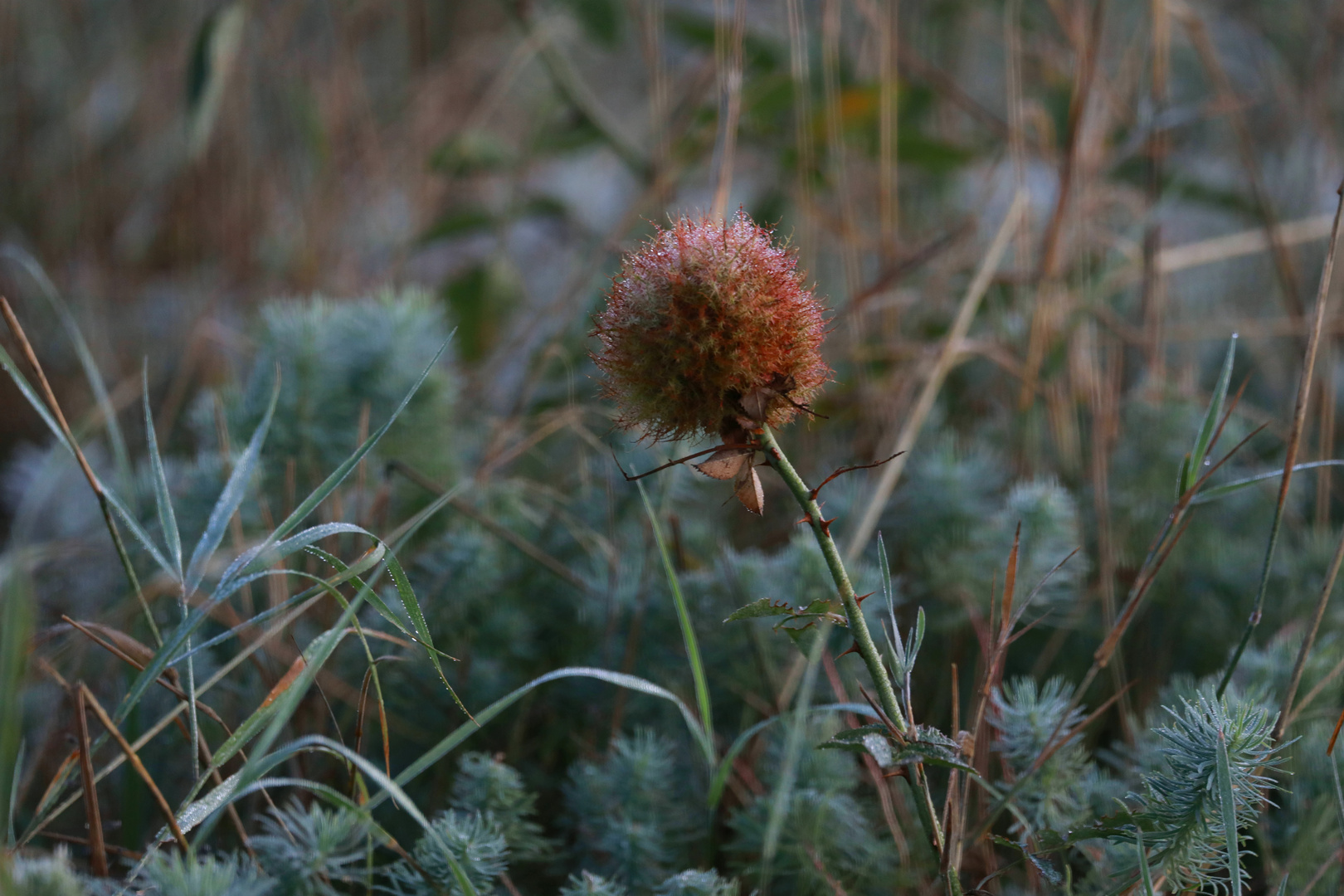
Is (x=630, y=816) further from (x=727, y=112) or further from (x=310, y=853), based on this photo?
(x=727, y=112)

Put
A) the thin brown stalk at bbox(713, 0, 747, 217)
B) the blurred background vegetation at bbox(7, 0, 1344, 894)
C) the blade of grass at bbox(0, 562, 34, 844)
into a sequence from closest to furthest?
1. the blade of grass at bbox(0, 562, 34, 844)
2. the blurred background vegetation at bbox(7, 0, 1344, 894)
3. the thin brown stalk at bbox(713, 0, 747, 217)

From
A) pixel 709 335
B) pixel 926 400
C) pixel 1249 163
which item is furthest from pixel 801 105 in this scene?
pixel 709 335

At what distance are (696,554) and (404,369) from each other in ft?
1.27

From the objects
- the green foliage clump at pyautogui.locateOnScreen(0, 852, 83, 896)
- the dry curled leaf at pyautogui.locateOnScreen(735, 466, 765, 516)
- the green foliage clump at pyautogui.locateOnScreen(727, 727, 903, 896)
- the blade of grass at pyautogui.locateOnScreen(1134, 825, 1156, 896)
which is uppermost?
the dry curled leaf at pyautogui.locateOnScreen(735, 466, 765, 516)

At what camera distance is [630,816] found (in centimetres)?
73

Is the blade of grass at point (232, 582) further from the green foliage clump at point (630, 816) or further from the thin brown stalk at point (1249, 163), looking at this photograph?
the thin brown stalk at point (1249, 163)

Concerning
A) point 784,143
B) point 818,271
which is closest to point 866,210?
point 818,271

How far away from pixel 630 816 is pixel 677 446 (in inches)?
15.4

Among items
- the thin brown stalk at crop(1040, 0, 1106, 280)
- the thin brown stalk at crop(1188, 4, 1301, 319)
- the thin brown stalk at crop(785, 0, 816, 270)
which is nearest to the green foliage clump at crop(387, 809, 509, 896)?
the thin brown stalk at crop(785, 0, 816, 270)

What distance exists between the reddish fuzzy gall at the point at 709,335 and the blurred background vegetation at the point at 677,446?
12cm

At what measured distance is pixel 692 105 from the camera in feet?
5.53

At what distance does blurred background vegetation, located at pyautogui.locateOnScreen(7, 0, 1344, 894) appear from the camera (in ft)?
2.93

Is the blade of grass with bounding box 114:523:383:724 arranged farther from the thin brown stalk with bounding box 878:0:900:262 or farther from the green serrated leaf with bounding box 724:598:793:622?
the thin brown stalk with bounding box 878:0:900:262

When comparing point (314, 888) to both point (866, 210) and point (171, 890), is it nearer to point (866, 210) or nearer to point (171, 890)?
point (171, 890)
